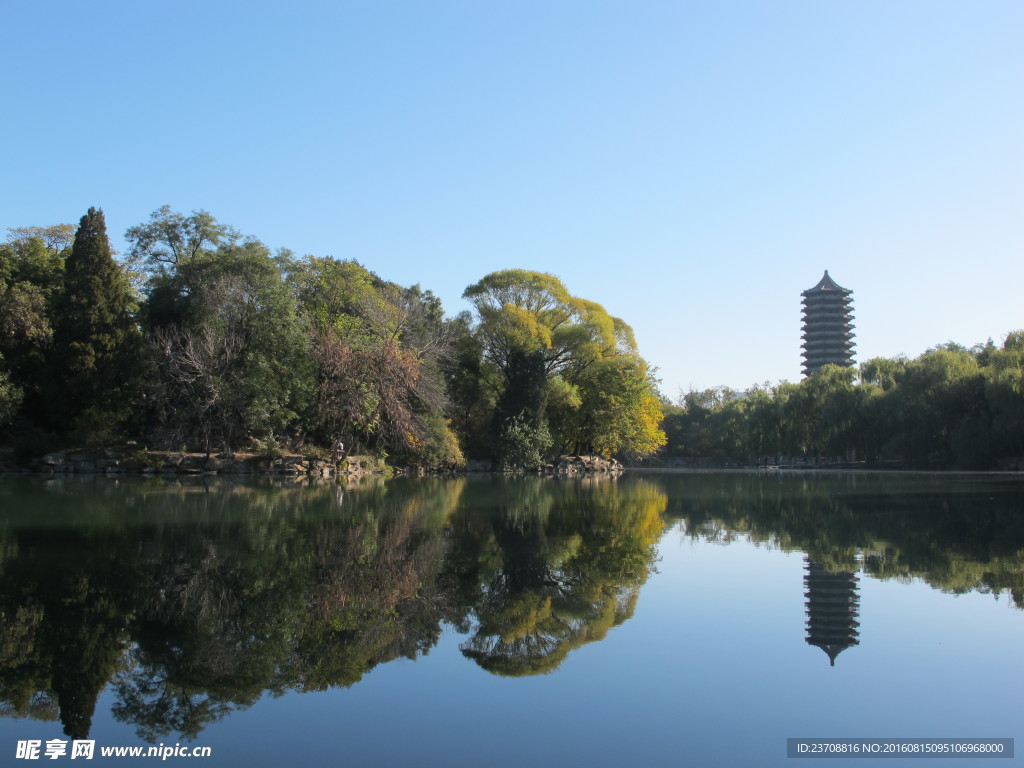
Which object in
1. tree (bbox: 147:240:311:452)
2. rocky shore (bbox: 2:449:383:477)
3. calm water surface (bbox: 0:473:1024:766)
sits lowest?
calm water surface (bbox: 0:473:1024:766)

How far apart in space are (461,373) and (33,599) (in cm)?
Answer: 3614

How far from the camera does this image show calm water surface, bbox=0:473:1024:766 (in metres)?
4.12

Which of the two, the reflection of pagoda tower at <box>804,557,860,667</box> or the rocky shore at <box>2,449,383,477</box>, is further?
the rocky shore at <box>2,449,383,477</box>

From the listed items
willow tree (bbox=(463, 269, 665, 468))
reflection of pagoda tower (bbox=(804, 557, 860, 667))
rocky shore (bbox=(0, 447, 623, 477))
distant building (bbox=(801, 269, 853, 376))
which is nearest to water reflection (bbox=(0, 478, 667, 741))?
reflection of pagoda tower (bbox=(804, 557, 860, 667))

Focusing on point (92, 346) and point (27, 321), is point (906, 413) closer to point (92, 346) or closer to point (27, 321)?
point (92, 346)

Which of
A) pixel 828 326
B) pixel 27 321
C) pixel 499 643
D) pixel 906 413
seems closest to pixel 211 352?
pixel 27 321

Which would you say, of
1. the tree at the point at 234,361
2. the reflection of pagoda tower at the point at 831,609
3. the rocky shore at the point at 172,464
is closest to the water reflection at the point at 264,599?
the reflection of pagoda tower at the point at 831,609

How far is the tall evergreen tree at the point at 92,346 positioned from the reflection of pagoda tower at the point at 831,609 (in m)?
26.9

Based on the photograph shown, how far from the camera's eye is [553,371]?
44844mm

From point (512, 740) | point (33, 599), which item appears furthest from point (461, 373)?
point (512, 740)

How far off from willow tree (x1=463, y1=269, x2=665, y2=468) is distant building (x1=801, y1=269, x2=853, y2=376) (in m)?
47.2

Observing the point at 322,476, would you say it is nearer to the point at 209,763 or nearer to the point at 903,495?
the point at 903,495

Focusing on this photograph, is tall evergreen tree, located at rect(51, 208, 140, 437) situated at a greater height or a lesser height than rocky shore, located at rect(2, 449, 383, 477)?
greater

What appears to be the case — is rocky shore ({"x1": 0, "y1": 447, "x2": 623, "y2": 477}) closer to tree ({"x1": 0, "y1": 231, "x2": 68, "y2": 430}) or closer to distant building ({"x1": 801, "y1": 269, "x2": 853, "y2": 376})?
tree ({"x1": 0, "y1": 231, "x2": 68, "y2": 430})
